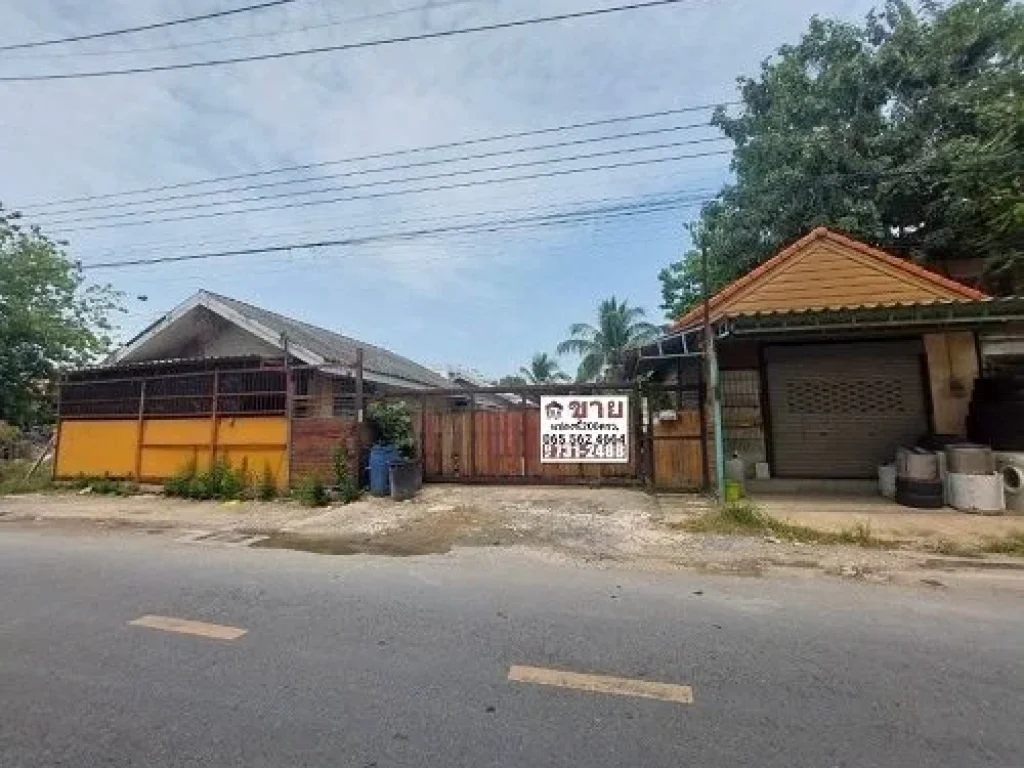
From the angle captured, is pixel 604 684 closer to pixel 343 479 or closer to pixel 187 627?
pixel 187 627

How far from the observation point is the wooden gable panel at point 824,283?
1159 cm

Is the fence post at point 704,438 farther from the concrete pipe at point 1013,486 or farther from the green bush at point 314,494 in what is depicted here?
the green bush at point 314,494

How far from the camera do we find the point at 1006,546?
6770mm

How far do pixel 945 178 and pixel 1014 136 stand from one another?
4.84 feet

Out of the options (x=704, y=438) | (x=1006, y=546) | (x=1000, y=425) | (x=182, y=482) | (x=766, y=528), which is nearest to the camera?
(x=1006, y=546)

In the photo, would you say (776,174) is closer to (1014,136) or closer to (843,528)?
(1014,136)

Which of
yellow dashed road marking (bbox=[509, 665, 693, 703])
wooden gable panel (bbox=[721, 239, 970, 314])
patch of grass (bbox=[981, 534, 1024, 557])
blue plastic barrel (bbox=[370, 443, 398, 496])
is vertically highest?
wooden gable panel (bbox=[721, 239, 970, 314])

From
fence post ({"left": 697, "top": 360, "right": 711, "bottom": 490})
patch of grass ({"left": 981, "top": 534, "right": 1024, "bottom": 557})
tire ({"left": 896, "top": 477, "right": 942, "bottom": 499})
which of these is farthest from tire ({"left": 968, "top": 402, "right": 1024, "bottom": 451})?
fence post ({"left": 697, "top": 360, "right": 711, "bottom": 490})

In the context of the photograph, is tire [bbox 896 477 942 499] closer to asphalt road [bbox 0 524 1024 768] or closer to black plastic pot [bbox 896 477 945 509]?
black plastic pot [bbox 896 477 945 509]

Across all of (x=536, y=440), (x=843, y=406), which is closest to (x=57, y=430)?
(x=536, y=440)

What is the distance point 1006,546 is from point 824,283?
6.44 metres

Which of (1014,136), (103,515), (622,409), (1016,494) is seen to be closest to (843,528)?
(1016,494)

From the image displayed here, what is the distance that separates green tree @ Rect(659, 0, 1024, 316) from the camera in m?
14.2

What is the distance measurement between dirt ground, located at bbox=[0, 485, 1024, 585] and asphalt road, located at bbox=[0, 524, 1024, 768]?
1032 millimetres
